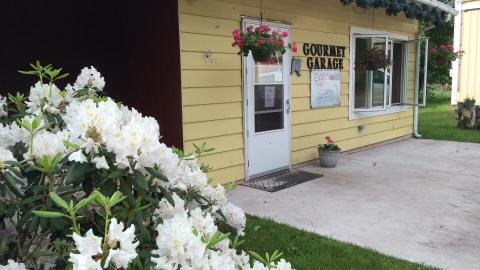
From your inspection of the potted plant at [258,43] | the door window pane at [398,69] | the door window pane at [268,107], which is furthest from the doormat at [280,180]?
the door window pane at [398,69]

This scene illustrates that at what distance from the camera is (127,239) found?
100 cm

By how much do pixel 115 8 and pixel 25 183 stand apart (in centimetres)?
484

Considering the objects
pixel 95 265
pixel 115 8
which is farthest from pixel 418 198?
pixel 95 265

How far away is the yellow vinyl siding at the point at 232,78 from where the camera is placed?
16.2 feet

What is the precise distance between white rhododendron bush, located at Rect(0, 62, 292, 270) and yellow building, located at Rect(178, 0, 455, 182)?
3.60m

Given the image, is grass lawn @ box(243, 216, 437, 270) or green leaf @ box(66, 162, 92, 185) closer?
green leaf @ box(66, 162, 92, 185)

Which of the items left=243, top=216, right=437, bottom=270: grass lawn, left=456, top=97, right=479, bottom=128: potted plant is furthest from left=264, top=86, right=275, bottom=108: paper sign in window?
left=456, top=97, right=479, bottom=128: potted plant

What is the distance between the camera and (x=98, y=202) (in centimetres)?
104

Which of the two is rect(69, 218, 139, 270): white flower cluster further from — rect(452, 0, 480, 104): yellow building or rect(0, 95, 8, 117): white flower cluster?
rect(452, 0, 480, 104): yellow building

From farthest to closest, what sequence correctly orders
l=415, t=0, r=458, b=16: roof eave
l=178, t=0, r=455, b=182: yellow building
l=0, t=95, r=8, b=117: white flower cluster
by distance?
1. l=415, t=0, r=458, b=16: roof eave
2. l=178, t=0, r=455, b=182: yellow building
3. l=0, t=95, r=8, b=117: white flower cluster

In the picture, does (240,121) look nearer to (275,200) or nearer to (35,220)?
(275,200)

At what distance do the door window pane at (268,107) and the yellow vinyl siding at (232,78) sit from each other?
1.02 ft

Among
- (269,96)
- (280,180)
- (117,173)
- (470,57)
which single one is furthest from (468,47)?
(117,173)

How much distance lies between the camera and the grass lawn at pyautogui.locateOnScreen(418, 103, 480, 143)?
9.42 m
